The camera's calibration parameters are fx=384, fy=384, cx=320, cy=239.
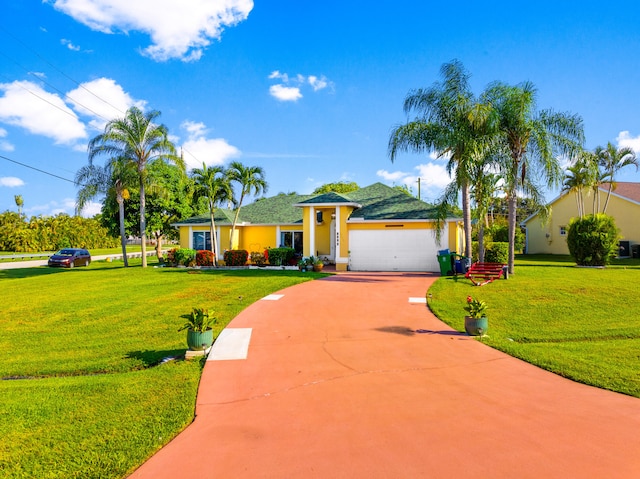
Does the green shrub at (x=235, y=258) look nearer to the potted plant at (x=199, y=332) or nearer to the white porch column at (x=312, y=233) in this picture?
the white porch column at (x=312, y=233)

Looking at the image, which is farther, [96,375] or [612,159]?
[612,159]

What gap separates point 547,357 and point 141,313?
1087cm

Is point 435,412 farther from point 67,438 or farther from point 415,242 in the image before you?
point 415,242

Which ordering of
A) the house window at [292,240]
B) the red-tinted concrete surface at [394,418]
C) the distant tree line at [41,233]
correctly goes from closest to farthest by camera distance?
the red-tinted concrete surface at [394,418], the house window at [292,240], the distant tree line at [41,233]

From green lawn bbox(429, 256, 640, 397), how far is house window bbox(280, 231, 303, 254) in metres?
11.8

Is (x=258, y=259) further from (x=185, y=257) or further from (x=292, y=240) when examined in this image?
(x=185, y=257)

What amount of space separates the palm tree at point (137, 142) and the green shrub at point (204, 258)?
3598 millimetres

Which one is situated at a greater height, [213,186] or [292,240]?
[213,186]

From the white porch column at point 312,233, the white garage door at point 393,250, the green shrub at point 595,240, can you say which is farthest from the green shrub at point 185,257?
the green shrub at point 595,240

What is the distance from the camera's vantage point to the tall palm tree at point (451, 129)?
1670 centimetres

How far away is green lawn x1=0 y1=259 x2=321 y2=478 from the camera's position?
4227 millimetres

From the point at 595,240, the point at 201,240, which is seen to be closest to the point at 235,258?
the point at 201,240

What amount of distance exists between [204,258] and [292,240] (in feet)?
19.6

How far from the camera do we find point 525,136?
1658 centimetres
